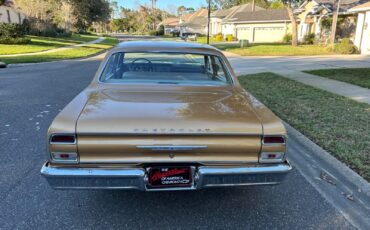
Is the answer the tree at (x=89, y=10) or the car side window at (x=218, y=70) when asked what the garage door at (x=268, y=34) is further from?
the car side window at (x=218, y=70)

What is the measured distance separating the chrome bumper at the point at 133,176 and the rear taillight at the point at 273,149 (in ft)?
0.23

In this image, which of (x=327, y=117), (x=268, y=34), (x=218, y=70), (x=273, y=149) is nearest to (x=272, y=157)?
(x=273, y=149)

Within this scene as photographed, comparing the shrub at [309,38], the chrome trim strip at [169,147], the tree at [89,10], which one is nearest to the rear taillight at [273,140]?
the chrome trim strip at [169,147]

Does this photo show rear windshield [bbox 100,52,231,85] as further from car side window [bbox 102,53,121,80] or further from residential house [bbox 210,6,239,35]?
residential house [bbox 210,6,239,35]

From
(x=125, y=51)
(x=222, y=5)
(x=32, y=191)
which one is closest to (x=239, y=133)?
(x=125, y=51)

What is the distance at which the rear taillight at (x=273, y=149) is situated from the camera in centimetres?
274

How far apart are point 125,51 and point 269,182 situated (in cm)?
237

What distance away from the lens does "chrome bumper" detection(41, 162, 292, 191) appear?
8.61 feet

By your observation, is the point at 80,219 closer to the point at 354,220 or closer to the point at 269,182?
the point at 269,182

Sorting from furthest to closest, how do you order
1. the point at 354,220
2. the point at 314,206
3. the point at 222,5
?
the point at 222,5 < the point at 314,206 < the point at 354,220

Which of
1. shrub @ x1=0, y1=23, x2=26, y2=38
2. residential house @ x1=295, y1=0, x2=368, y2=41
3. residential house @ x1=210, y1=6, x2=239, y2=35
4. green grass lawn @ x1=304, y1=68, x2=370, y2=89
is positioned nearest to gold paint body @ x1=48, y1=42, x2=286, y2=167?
green grass lawn @ x1=304, y1=68, x2=370, y2=89

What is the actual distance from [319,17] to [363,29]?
12491 millimetres

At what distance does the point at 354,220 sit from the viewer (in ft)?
10.1

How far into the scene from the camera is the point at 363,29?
2455 centimetres
